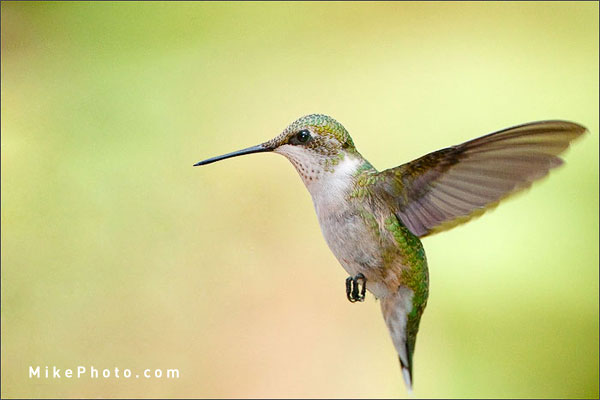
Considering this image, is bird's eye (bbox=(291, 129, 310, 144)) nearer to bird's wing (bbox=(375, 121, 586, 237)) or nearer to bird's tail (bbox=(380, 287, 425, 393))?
bird's wing (bbox=(375, 121, 586, 237))

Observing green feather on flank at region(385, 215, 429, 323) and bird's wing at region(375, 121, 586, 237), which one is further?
green feather on flank at region(385, 215, 429, 323)

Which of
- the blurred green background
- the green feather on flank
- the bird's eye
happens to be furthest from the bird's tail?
the blurred green background

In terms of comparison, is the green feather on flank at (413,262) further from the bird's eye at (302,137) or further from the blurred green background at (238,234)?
the blurred green background at (238,234)

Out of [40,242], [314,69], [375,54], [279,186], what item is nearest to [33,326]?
[40,242]

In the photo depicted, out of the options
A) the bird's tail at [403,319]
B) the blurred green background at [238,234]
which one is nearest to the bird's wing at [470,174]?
the bird's tail at [403,319]

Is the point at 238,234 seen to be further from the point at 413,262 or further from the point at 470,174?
the point at 470,174

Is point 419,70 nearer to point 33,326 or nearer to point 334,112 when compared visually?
point 334,112

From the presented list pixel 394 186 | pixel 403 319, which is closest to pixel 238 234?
pixel 403 319
